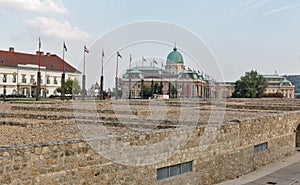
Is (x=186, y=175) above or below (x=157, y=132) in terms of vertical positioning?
below

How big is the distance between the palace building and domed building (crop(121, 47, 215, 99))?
1200 cm

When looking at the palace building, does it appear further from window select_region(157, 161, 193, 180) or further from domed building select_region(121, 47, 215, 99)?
window select_region(157, 161, 193, 180)

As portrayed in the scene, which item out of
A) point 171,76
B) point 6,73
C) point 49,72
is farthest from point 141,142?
point 49,72

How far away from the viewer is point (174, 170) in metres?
9.61

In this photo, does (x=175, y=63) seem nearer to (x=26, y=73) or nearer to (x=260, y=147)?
(x=260, y=147)

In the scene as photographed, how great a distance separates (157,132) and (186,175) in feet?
5.64

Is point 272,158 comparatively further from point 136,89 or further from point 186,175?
point 136,89

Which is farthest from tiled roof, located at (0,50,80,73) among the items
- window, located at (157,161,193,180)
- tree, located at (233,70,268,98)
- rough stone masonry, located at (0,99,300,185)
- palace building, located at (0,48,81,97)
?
window, located at (157,161,193,180)

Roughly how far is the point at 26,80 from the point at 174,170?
58.7 meters

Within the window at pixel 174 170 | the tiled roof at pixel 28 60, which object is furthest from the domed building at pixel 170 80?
the window at pixel 174 170

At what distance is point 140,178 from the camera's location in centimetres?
869

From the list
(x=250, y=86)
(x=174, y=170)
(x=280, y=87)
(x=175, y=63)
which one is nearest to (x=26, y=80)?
(x=175, y=63)

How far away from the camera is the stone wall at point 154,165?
261 inches

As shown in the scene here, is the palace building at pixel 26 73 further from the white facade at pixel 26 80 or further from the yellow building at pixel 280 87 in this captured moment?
the yellow building at pixel 280 87
